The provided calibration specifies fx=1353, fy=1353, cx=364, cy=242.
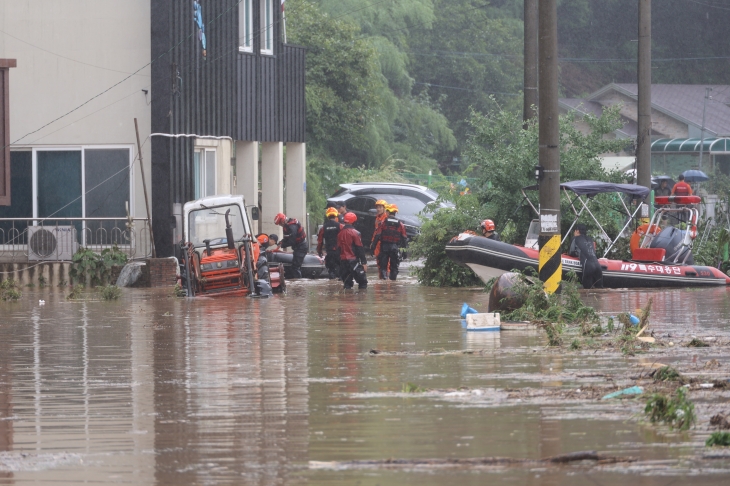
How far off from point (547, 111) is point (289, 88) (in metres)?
15.6

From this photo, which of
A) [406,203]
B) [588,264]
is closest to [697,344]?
[588,264]

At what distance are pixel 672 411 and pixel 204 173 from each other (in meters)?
22.0

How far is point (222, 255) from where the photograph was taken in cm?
2269

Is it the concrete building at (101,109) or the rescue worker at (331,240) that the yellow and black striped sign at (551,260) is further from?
the concrete building at (101,109)

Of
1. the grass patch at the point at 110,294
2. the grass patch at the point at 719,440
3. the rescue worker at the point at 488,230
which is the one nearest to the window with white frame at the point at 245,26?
the rescue worker at the point at 488,230

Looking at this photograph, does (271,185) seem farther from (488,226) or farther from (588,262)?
(588,262)

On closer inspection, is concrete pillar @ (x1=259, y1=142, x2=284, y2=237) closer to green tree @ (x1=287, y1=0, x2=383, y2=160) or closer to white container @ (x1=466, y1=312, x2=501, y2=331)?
green tree @ (x1=287, y1=0, x2=383, y2=160)

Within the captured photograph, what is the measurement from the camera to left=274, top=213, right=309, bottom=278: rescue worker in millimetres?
27156

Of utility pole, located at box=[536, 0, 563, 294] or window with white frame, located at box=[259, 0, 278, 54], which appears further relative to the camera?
window with white frame, located at box=[259, 0, 278, 54]

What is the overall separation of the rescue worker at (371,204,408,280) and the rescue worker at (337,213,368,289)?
2.10 m

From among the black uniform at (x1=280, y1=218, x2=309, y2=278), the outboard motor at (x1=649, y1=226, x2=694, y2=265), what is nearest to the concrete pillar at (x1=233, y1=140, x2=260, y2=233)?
the black uniform at (x1=280, y1=218, x2=309, y2=278)

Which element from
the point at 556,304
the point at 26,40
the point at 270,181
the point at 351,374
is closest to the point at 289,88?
the point at 270,181

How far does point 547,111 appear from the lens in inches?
766

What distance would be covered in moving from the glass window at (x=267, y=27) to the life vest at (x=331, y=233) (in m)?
7.44
